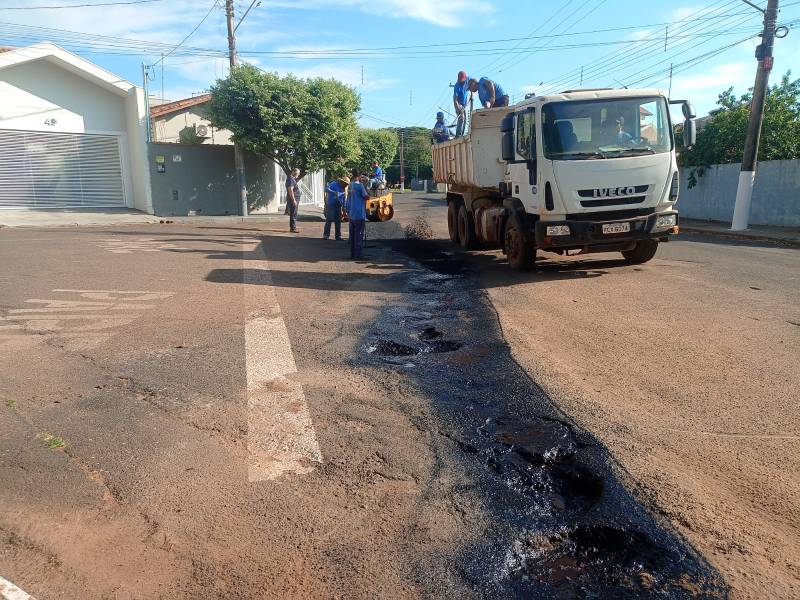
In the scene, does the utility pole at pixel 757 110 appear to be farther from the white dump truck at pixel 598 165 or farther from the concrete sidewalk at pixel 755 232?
the white dump truck at pixel 598 165

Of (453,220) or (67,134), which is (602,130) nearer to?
(453,220)

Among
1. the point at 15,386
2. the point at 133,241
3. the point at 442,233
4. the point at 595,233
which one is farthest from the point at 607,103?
the point at 133,241

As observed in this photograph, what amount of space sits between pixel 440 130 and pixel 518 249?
704 cm

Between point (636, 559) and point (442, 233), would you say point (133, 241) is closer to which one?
point (442, 233)

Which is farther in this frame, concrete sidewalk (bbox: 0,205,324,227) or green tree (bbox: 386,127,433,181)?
green tree (bbox: 386,127,433,181)

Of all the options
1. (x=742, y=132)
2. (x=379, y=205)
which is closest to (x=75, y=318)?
(x=379, y=205)

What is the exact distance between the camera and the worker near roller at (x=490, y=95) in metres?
12.4

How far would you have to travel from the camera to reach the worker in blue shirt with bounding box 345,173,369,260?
12656mm

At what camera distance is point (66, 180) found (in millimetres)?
23969

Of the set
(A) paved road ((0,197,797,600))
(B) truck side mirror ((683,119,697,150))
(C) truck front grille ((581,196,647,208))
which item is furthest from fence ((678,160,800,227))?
(A) paved road ((0,197,797,600))

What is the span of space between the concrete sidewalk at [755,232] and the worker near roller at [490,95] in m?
8.92

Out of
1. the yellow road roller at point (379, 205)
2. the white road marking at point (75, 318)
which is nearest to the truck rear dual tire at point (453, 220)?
the yellow road roller at point (379, 205)

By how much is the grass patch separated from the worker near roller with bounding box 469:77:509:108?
34.0ft

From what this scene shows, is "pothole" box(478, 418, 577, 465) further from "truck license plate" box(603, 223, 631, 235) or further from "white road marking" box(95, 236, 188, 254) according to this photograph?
"white road marking" box(95, 236, 188, 254)
